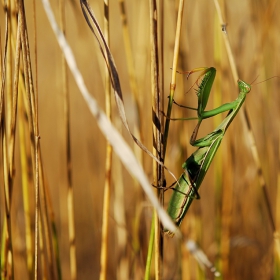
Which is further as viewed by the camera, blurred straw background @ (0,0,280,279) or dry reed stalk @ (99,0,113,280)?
blurred straw background @ (0,0,280,279)

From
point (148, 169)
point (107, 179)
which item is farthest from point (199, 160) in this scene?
point (148, 169)

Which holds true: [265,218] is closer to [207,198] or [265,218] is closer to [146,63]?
[207,198]

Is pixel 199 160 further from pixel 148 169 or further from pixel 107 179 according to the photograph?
pixel 148 169

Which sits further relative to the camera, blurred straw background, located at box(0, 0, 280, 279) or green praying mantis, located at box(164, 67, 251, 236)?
blurred straw background, located at box(0, 0, 280, 279)

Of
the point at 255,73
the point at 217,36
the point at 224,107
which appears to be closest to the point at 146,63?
the point at 217,36
